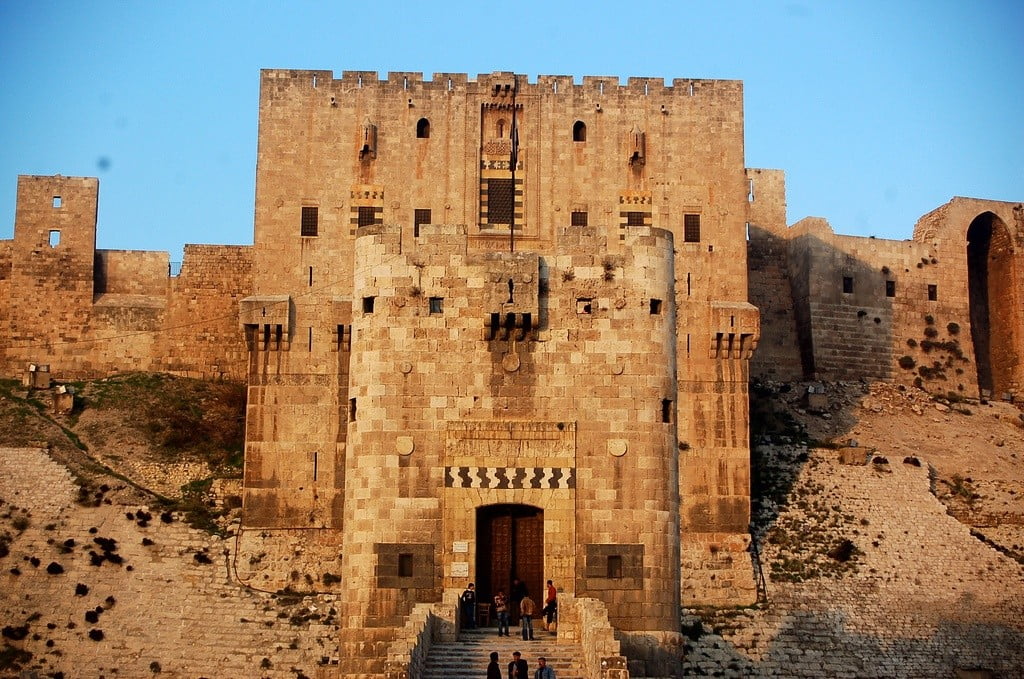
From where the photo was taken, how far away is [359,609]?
92.2ft

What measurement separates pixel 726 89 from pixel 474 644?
2487cm

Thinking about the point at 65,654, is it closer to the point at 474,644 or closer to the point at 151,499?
the point at 151,499

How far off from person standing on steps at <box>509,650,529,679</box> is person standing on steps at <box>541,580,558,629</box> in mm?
2800

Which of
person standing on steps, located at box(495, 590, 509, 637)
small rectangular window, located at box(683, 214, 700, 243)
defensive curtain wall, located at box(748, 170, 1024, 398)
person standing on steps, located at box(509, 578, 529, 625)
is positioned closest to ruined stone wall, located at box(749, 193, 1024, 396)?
defensive curtain wall, located at box(748, 170, 1024, 398)

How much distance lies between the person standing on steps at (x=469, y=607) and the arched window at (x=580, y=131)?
21.4m

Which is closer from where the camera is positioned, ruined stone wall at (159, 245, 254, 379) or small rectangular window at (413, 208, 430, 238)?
small rectangular window at (413, 208, 430, 238)

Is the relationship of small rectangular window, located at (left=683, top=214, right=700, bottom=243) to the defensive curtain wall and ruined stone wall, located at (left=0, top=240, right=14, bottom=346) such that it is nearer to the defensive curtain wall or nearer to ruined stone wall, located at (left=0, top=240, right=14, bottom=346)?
the defensive curtain wall

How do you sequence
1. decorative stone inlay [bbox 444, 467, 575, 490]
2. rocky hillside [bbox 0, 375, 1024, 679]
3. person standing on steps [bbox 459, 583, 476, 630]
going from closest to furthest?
person standing on steps [bbox 459, 583, 476, 630] → decorative stone inlay [bbox 444, 467, 575, 490] → rocky hillside [bbox 0, 375, 1024, 679]

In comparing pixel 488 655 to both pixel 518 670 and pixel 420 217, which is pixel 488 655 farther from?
pixel 420 217

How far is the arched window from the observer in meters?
47.1

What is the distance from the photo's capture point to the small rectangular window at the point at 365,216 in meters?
46.0

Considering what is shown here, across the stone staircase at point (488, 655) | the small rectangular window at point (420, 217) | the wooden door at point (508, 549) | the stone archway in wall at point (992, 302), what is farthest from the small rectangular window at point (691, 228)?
the stone staircase at point (488, 655)

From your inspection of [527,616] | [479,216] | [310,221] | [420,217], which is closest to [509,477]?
[527,616]

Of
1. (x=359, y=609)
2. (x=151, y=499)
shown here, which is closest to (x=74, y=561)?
(x=151, y=499)
